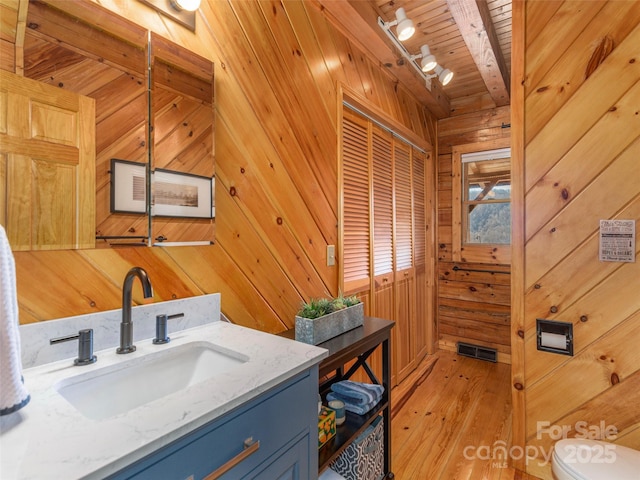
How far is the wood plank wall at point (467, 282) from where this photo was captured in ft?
10.9

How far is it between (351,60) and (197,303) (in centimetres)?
184

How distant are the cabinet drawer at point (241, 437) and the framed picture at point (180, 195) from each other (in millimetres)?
754

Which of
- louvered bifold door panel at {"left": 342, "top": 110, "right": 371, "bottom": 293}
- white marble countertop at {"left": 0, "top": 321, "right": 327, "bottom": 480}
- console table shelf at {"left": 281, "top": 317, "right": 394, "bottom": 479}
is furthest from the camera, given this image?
louvered bifold door panel at {"left": 342, "top": 110, "right": 371, "bottom": 293}

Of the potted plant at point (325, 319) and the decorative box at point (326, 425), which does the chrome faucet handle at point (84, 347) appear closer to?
the potted plant at point (325, 319)

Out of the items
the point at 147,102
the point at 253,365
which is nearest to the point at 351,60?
the point at 147,102

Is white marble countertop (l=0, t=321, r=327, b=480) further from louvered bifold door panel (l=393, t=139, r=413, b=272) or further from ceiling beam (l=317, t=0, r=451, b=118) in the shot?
louvered bifold door panel (l=393, t=139, r=413, b=272)

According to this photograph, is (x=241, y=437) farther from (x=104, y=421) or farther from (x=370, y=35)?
(x=370, y=35)

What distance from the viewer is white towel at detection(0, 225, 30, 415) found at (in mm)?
641

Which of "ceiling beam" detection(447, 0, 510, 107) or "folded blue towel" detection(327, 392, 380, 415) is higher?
"ceiling beam" detection(447, 0, 510, 107)

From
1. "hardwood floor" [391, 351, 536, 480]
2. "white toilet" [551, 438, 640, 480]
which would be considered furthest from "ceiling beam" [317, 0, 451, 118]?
"hardwood floor" [391, 351, 536, 480]

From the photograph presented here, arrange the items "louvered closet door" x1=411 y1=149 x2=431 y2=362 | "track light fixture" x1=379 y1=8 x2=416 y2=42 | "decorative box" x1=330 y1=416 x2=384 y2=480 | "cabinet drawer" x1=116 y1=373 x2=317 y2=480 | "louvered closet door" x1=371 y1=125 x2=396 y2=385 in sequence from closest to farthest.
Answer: "cabinet drawer" x1=116 y1=373 x2=317 y2=480
"decorative box" x1=330 y1=416 x2=384 y2=480
"track light fixture" x1=379 y1=8 x2=416 y2=42
"louvered closet door" x1=371 y1=125 x2=396 y2=385
"louvered closet door" x1=411 y1=149 x2=431 y2=362

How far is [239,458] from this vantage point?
76cm

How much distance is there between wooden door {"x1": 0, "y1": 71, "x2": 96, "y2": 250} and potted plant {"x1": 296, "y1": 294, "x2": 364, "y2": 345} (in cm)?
83

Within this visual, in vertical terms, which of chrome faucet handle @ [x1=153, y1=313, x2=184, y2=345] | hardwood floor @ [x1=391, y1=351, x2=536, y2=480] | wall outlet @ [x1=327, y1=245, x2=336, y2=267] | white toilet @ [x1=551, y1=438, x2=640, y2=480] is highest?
wall outlet @ [x1=327, y1=245, x2=336, y2=267]
